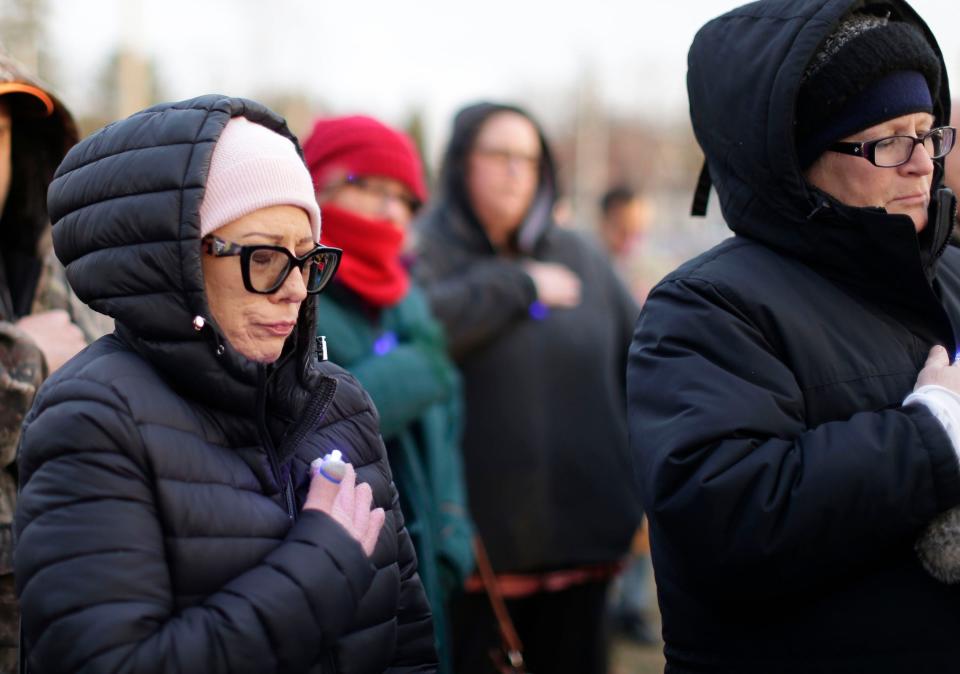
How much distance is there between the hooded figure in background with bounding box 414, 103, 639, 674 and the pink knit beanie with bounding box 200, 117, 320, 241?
6.50 ft

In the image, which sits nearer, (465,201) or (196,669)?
(196,669)

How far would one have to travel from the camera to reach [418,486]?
2988 millimetres

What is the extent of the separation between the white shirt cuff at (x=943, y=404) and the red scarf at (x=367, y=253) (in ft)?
5.59

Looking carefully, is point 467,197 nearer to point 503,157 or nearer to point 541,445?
point 503,157

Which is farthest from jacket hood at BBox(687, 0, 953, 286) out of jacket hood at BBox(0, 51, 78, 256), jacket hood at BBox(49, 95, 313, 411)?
jacket hood at BBox(0, 51, 78, 256)

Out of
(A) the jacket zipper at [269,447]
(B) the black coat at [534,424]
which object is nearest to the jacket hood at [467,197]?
(B) the black coat at [534,424]

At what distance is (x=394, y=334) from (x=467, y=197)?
1.17 metres

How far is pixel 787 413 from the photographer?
190 cm

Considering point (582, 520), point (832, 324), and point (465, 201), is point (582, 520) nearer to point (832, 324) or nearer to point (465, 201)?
point (465, 201)

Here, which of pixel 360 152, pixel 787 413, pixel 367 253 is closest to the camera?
pixel 787 413

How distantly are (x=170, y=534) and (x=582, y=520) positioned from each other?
244 centimetres

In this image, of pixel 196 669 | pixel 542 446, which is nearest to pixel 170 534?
pixel 196 669

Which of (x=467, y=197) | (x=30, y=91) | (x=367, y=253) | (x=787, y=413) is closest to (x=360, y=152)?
(x=367, y=253)

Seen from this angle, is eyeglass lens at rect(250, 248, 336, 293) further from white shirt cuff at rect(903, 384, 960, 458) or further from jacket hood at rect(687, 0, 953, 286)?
white shirt cuff at rect(903, 384, 960, 458)
